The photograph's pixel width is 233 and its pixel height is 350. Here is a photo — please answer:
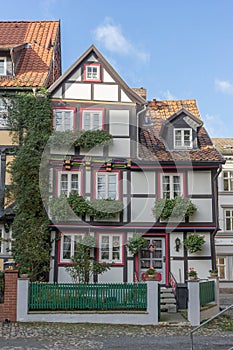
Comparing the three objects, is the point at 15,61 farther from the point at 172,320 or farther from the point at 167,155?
the point at 172,320

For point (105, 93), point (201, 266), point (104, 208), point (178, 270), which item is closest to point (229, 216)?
point (201, 266)

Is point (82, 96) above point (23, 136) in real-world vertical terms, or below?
above

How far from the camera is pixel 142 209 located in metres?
21.1

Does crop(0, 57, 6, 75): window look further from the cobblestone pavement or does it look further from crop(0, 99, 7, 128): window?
the cobblestone pavement

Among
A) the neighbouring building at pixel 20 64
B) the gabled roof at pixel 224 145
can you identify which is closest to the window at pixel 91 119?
the neighbouring building at pixel 20 64

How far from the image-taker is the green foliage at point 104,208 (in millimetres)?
20453

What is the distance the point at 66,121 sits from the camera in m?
21.8

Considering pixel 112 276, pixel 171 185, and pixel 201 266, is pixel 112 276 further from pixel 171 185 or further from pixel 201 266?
pixel 171 185

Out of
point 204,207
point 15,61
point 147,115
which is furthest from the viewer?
point 147,115

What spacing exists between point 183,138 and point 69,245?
24.2 feet

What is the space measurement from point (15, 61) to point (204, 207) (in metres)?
11.4

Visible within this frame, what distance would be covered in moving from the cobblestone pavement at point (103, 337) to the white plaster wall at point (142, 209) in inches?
248

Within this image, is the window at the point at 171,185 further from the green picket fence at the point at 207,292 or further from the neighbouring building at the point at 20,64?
the neighbouring building at the point at 20,64

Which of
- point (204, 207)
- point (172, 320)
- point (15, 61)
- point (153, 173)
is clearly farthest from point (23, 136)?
A: point (172, 320)
